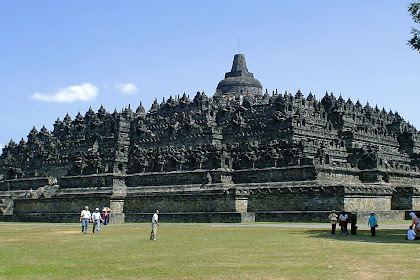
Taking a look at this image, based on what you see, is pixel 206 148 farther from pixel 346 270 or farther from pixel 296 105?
pixel 346 270

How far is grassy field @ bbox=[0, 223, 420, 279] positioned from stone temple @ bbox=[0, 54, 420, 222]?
976 inches

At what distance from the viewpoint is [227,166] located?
7269 centimetres

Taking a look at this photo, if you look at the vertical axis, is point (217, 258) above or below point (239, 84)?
below

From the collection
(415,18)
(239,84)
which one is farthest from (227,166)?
(239,84)

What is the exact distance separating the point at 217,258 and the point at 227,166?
47.9 metres

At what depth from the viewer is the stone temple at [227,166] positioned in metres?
61.9

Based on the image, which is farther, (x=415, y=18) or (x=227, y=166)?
(x=227, y=166)

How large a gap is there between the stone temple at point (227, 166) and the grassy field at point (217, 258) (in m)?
24.8

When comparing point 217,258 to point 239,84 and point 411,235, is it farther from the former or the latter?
point 239,84

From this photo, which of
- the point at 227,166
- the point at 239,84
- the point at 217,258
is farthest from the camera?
the point at 239,84

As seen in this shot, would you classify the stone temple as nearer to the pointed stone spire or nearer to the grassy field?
the pointed stone spire

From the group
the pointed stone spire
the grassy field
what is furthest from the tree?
the pointed stone spire

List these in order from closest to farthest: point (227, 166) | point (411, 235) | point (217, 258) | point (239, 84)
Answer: point (217, 258) < point (411, 235) < point (227, 166) < point (239, 84)

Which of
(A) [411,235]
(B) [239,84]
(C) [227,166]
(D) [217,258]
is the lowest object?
(D) [217,258]
